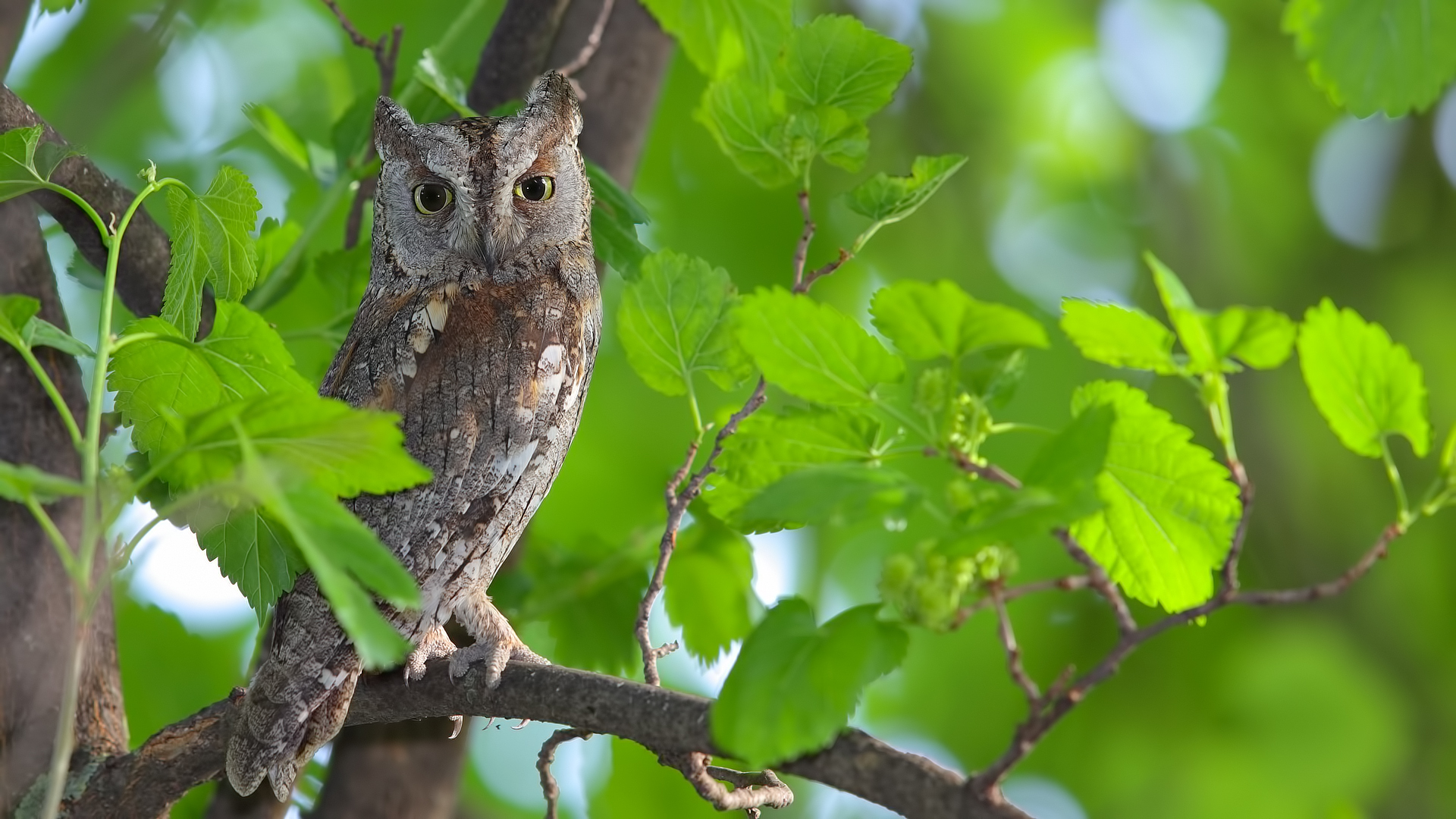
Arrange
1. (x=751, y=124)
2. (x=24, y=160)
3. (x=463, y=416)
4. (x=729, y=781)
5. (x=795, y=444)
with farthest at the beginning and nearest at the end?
(x=463, y=416) < (x=729, y=781) < (x=751, y=124) < (x=24, y=160) < (x=795, y=444)

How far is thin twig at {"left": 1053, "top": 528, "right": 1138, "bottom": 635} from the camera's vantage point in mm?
1148

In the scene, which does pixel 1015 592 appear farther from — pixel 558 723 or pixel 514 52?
pixel 514 52

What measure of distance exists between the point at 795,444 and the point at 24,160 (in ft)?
3.51

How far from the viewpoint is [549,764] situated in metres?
1.86

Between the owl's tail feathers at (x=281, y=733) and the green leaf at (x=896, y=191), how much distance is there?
1.17 m

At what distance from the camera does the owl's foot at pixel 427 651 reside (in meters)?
2.12

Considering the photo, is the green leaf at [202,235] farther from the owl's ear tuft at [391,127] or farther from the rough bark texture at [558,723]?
the owl's ear tuft at [391,127]

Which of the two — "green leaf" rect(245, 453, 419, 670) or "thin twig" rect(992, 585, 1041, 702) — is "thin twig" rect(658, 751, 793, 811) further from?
"green leaf" rect(245, 453, 419, 670)

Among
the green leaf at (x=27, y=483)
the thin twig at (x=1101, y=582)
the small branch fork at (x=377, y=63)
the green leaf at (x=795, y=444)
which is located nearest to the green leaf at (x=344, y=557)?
the green leaf at (x=27, y=483)

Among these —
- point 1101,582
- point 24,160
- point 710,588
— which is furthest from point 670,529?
point 24,160

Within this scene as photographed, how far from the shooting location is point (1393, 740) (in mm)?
3773

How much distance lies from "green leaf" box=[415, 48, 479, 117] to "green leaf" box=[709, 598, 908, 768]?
1.30 m

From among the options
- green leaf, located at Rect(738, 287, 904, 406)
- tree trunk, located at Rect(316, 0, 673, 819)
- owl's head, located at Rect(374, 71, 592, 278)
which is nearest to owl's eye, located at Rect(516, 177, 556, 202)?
owl's head, located at Rect(374, 71, 592, 278)

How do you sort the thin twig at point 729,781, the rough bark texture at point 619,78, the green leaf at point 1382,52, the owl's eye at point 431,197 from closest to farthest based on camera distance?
the thin twig at point 729,781, the green leaf at point 1382,52, the owl's eye at point 431,197, the rough bark texture at point 619,78
